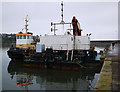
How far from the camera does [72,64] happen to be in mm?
14008

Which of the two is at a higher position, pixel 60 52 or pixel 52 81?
pixel 60 52

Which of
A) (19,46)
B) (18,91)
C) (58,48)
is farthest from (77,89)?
(19,46)

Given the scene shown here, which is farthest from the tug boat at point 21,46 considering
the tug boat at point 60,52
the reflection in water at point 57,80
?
the reflection in water at point 57,80

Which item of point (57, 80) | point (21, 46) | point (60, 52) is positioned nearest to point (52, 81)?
point (57, 80)

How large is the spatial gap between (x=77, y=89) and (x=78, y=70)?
4.50 m

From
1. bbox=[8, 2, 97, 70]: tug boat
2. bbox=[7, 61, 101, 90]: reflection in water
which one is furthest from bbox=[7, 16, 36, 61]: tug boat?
bbox=[7, 61, 101, 90]: reflection in water

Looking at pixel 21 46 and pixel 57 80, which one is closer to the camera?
pixel 57 80

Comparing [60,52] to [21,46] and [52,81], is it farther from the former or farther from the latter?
[21,46]

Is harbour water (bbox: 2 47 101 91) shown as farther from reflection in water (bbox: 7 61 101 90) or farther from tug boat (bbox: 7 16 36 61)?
tug boat (bbox: 7 16 36 61)

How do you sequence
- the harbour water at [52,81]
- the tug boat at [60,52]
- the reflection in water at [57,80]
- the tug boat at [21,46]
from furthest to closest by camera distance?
the tug boat at [21,46] → the tug boat at [60,52] → the reflection in water at [57,80] → the harbour water at [52,81]

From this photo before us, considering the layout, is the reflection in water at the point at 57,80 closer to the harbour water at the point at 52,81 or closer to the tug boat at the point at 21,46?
the harbour water at the point at 52,81

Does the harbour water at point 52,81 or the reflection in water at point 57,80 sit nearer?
the harbour water at point 52,81

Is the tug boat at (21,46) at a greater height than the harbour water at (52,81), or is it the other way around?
the tug boat at (21,46)

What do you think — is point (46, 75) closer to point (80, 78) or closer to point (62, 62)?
point (62, 62)
